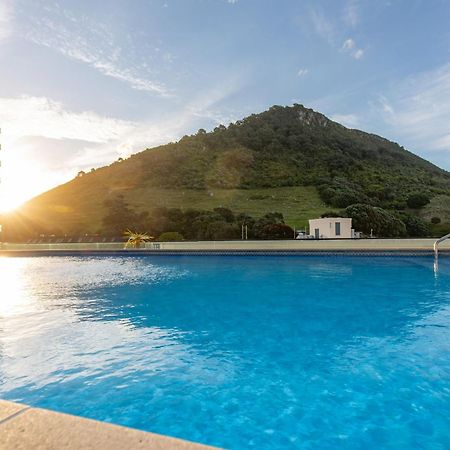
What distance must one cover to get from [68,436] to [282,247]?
18.1 m

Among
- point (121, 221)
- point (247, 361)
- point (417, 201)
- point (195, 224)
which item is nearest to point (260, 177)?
point (417, 201)

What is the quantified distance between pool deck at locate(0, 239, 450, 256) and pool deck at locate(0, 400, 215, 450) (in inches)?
700

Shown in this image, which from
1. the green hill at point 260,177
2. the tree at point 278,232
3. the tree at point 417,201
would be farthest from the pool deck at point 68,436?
the tree at point 417,201

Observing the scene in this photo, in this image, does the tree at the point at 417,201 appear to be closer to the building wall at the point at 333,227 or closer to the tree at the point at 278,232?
the building wall at the point at 333,227

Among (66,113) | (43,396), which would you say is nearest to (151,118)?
(66,113)

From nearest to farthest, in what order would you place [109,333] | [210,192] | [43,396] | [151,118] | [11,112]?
[43,396] < [109,333] < [11,112] < [151,118] < [210,192]

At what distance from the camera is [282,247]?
1958 cm

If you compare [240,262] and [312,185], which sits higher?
[312,185]

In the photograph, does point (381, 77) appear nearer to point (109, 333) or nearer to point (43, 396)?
point (109, 333)

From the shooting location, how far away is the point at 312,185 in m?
53.4

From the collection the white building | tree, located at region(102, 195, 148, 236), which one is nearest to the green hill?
tree, located at region(102, 195, 148, 236)

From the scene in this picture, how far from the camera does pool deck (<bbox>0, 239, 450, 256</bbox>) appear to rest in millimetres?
17962

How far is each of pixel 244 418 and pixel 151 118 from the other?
822 inches

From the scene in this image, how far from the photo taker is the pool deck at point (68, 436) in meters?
1.80
